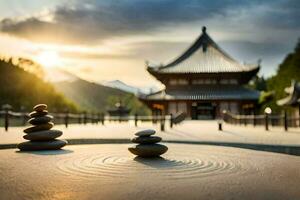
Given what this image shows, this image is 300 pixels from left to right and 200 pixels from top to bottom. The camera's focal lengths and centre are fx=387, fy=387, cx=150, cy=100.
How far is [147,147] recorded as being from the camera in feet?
34.3

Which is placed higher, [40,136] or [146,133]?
[146,133]

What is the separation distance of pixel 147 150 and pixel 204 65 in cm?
3813

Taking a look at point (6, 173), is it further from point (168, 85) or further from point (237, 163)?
point (168, 85)

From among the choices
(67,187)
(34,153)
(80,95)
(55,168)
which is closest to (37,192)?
(67,187)

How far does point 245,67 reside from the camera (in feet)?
149

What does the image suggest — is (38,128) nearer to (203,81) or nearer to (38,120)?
(38,120)

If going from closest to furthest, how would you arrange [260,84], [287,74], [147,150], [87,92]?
1. [147,150]
2. [287,74]
3. [260,84]
4. [87,92]

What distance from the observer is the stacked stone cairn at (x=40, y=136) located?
42.3ft

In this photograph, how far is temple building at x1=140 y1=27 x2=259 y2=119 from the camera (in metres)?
44.4

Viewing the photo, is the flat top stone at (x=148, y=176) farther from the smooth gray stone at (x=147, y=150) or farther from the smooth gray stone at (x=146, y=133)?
the smooth gray stone at (x=146, y=133)

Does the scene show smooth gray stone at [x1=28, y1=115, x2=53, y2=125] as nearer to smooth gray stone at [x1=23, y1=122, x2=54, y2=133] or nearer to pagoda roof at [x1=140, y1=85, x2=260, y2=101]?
smooth gray stone at [x1=23, y1=122, x2=54, y2=133]

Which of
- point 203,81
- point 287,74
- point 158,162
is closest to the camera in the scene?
point 158,162

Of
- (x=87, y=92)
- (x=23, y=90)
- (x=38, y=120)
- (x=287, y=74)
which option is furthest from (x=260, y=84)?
(x=87, y=92)

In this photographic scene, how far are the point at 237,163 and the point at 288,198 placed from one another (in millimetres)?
3775
